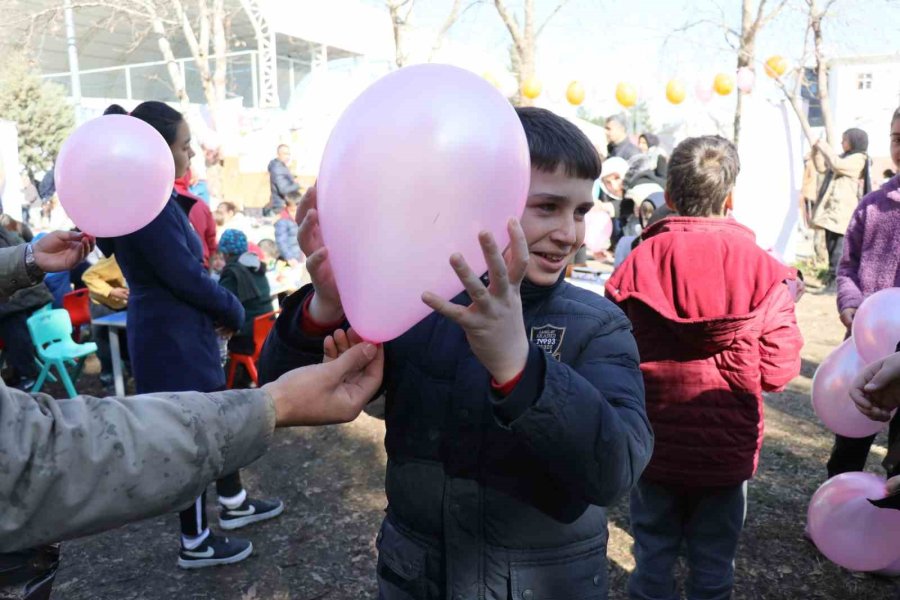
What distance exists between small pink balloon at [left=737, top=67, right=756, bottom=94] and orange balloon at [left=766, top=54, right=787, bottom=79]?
0.84 metres

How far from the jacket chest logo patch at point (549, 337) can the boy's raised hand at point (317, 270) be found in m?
0.40

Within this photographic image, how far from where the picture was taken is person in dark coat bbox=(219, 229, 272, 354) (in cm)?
516

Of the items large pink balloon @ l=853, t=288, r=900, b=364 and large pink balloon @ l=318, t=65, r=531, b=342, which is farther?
large pink balloon @ l=853, t=288, r=900, b=364

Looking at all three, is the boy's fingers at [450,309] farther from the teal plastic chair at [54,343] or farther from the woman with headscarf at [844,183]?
the woman with headscarf at [844,183]

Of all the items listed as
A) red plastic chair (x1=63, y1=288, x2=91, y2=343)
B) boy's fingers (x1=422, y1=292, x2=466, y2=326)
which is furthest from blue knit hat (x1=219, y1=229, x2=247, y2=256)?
boy's fingers (x1=422, y1=292, x2=466, y2=326)

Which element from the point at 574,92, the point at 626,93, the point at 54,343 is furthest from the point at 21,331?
the point at 626,93

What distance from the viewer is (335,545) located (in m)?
3.43

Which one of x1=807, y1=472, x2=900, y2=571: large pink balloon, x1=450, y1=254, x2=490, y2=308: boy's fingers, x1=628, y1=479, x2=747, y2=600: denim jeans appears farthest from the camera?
x1=628, y1=479, x2=747, y2=600: denim jeans

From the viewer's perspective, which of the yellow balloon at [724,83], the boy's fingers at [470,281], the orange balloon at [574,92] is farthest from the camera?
the orange balloon at [574,92]

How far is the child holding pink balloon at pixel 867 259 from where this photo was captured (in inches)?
120

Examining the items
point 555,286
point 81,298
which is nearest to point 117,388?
point 81,298

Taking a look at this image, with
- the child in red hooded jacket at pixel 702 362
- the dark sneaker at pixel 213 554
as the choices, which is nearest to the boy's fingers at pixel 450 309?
the child in red hooded jacket at pixel 702 362

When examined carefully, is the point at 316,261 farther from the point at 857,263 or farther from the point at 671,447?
the point at 857,263

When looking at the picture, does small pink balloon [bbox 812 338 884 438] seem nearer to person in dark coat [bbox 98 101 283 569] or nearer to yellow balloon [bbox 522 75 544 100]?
person in dark coat [bbox 98 101 283 569]
